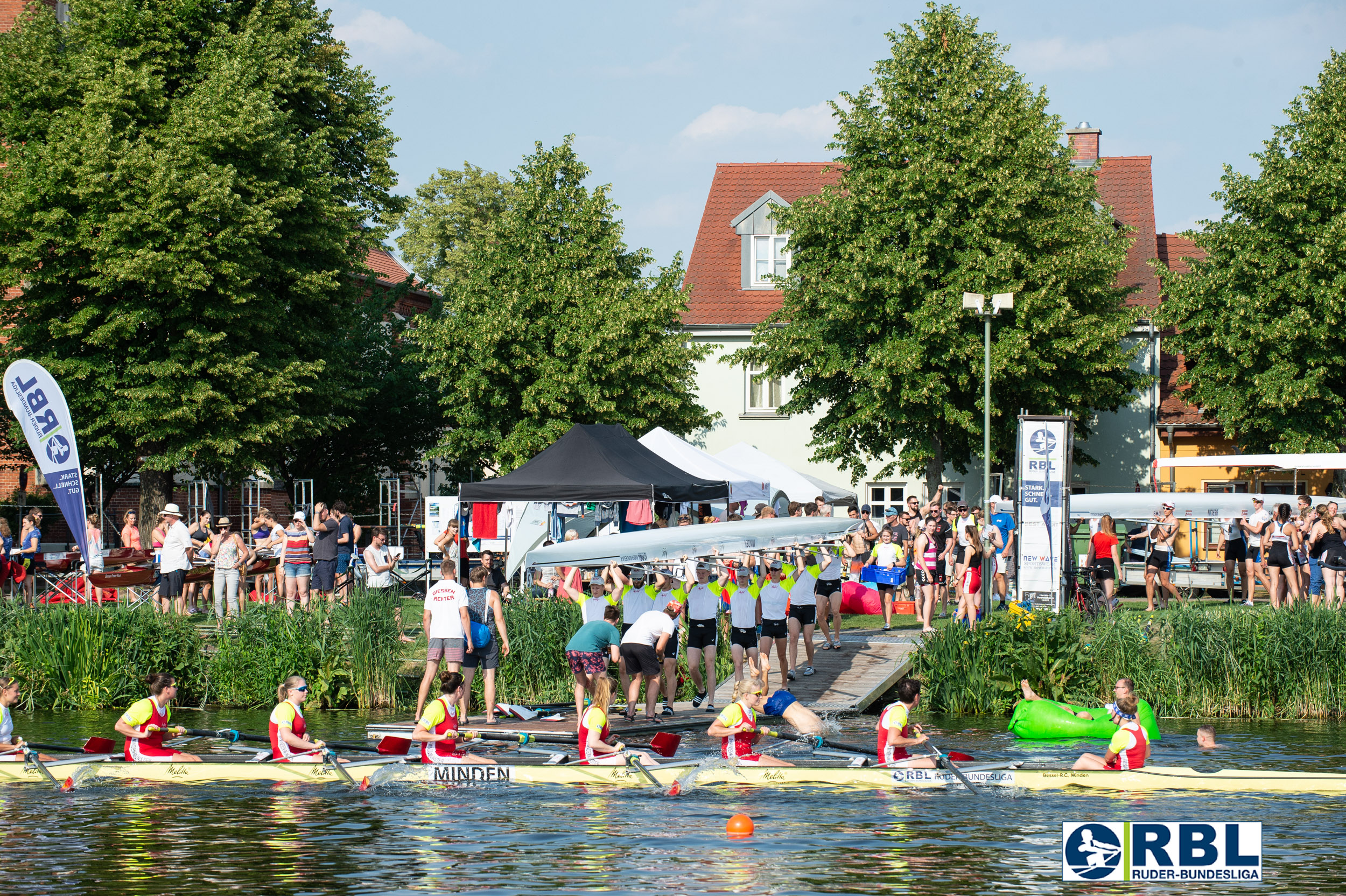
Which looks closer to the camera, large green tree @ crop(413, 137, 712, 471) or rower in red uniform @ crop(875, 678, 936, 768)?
rower in red uniform @ crop(875, 678, 936, 768)

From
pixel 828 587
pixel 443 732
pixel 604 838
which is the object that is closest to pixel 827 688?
pixel 828 587

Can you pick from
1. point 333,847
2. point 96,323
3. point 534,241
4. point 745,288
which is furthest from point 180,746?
point 745,288

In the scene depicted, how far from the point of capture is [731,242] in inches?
1751

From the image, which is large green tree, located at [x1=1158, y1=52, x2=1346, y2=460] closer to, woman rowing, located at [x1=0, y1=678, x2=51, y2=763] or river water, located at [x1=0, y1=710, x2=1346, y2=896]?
river water, located at [x1=0, y1=710, x2=1346, y2=896]

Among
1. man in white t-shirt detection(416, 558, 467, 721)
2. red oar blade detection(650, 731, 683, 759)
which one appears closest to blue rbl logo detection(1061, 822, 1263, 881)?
red oar blade detection(650, 731, 683, 759)

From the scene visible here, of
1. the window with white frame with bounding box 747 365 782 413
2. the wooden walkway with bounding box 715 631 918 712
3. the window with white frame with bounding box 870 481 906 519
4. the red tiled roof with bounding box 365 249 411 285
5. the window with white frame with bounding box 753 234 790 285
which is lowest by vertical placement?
the wooden walkway with bounding box 715 631 918 712

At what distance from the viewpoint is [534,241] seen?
36.0 m

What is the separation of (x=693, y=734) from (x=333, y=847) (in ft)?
20.2

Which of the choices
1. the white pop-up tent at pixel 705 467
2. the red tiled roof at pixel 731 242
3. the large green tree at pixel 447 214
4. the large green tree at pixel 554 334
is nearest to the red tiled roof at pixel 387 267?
the large green tree at pixel 447 214

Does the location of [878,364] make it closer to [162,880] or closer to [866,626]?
[866,626]

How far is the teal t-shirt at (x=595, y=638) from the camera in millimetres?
17297

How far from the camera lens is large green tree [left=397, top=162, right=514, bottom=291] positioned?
56938mm

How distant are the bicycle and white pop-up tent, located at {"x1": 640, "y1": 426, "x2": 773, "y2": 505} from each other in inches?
254

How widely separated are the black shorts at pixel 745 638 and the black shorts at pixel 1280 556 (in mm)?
9182
